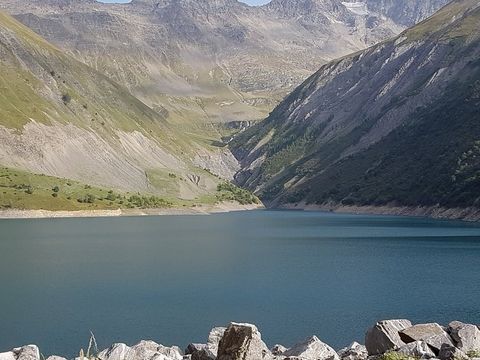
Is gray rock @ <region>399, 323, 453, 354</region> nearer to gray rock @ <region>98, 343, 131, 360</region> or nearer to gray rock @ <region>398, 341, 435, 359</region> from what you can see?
gray rock @ <region>398, 341, 435, 359</region>

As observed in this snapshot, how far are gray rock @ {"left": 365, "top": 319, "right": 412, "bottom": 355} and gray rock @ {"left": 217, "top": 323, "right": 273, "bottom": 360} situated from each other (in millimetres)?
5525

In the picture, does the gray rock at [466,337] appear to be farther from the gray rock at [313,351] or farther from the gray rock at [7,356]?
the gray rock at [7,356]

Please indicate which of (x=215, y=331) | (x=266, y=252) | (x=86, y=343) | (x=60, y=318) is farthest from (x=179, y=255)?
(x=215, y=331)

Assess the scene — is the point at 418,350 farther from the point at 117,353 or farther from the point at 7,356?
the point at 7,356

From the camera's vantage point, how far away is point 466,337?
83.3 ft

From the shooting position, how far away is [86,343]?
49625mm

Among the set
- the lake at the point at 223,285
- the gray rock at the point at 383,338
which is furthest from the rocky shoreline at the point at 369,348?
the lake at the point at 223,285

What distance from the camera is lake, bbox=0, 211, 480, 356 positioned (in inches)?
2165

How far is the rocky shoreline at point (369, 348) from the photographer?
874 inches

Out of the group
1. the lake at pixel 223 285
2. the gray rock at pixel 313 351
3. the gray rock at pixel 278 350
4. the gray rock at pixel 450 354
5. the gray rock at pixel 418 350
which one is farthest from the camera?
the lake at pixel 223 285

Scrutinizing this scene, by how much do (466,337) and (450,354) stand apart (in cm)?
336

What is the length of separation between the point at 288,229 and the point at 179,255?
205 feet

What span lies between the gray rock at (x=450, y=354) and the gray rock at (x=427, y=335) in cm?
189

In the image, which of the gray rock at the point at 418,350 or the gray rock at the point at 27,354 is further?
the gray rock at the point at 27,354
